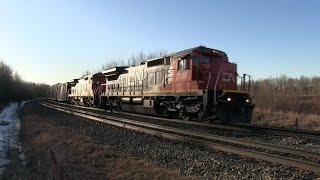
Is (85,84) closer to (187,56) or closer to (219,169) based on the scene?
(187,56)

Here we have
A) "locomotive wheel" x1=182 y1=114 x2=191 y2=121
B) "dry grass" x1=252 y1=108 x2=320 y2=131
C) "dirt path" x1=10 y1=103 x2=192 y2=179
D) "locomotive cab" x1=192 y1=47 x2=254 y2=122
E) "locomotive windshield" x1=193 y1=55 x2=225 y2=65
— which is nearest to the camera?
"dirt path" x1=10 y1=103 x2=192 y2=179

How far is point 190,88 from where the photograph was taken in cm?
1898

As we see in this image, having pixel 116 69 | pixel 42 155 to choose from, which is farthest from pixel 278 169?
pixel 116 69

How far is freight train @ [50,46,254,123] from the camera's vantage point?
17594 millimetres

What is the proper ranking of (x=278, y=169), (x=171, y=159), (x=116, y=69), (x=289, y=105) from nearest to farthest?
(x=278, y=169) → (x=171, y=159) → (x=116, y=69) → (x=289, y=105)

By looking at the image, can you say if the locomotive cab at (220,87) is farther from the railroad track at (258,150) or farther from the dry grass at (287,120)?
the dry grass at (287,120)

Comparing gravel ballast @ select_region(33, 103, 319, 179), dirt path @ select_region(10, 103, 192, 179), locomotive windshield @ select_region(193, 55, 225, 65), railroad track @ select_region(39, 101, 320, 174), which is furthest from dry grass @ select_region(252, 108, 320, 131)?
dirt path @ select_region(10, 103, 192, 179)

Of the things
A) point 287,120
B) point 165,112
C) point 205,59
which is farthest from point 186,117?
point 287,120

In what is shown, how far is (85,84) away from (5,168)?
30.2 meters

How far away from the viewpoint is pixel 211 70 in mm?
18844

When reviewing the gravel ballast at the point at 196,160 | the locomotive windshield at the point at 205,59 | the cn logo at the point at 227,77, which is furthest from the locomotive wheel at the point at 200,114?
the gravel ballast at the point at 196,160

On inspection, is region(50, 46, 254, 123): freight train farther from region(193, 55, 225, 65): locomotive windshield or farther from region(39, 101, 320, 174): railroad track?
region(39, 101, 320, 174): railroad track

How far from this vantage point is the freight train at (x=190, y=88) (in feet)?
57.7

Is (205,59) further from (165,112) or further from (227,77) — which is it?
(165,112)
